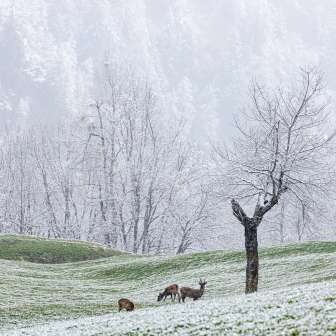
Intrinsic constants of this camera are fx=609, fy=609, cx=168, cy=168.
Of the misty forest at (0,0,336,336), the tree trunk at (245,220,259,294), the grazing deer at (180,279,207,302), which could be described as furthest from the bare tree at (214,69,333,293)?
the grazing deer at (180,279,207,302)

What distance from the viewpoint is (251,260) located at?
34.1 metres

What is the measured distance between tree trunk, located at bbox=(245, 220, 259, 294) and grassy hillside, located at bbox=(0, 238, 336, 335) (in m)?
1.33

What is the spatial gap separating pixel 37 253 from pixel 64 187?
21.7m

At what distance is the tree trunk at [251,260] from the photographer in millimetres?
33688

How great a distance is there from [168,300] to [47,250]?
36.8 metres

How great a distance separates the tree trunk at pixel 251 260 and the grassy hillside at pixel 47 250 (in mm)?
41119

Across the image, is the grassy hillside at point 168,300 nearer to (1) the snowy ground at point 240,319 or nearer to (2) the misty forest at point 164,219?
(1) the snowy ground at point 240,319

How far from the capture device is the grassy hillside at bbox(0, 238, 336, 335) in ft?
71.4

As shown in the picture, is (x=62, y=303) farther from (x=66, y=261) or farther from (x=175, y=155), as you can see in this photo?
(x=175, y=155)

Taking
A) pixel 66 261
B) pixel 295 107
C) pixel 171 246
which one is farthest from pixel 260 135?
pixel 171 246

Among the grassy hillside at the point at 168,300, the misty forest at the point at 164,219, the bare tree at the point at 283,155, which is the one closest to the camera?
the grassy hillside at the point at 168,300

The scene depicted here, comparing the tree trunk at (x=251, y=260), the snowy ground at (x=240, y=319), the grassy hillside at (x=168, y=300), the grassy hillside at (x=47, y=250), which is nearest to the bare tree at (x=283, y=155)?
the tree trunk at (x=251, y=260)

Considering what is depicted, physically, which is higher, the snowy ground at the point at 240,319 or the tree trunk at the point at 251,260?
the tree trunk at the point at 251,260

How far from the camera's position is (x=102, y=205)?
279 feet
